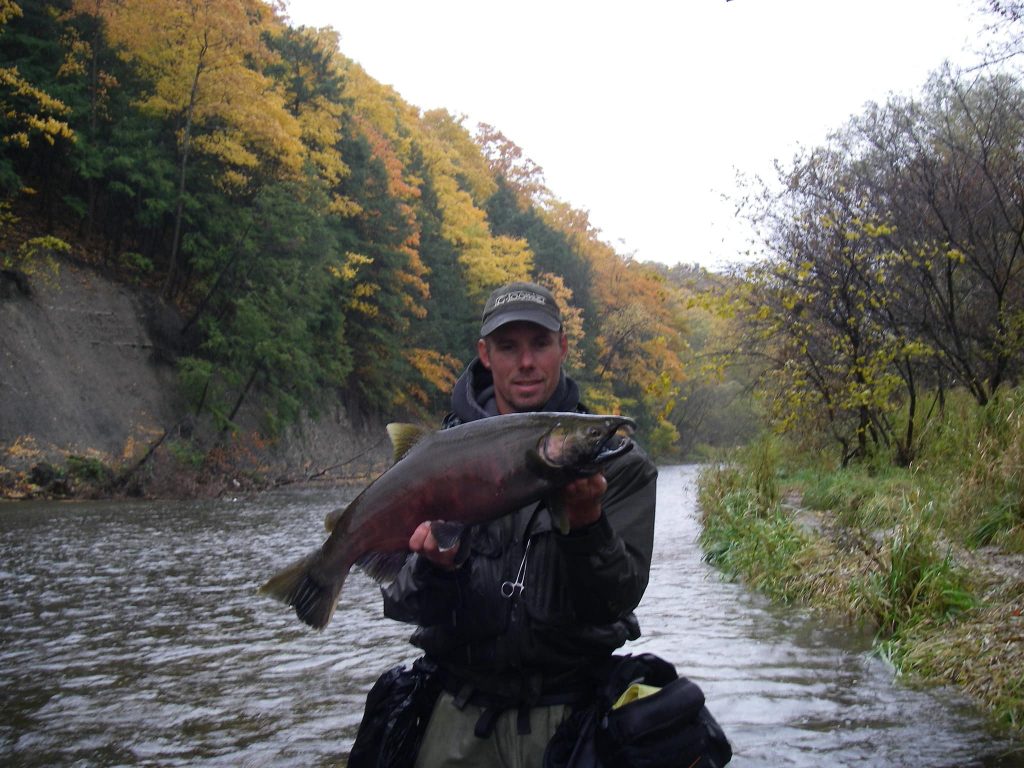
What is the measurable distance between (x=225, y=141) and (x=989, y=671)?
25.5 meters

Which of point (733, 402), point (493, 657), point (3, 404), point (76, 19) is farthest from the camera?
point (733, 402)

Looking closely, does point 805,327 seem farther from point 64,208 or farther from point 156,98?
point 64,208

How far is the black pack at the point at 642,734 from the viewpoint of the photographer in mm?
2838

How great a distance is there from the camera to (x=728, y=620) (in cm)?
910

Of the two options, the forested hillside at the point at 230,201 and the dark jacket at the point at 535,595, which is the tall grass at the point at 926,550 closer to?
the forested hillside at the point at 230,201

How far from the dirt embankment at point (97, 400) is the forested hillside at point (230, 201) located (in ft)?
2.45

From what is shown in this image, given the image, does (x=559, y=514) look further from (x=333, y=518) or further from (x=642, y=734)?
(x=333, y=518)

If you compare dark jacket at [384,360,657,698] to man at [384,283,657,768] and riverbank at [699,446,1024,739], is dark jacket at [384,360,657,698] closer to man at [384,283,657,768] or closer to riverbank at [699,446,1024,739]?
man at [384,283,657,768]

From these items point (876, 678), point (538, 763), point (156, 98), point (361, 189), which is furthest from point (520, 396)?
point (361, 189)

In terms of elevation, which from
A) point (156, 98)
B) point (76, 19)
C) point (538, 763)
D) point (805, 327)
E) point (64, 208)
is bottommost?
point (538, 763)

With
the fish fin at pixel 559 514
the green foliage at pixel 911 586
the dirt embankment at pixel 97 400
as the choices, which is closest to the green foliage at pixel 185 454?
the dirt embankment at pixel 97 400

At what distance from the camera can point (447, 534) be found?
2.84 meters

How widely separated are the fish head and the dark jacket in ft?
0.87

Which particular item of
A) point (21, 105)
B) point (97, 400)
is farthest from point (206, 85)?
point (97, 400)
